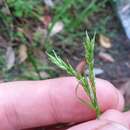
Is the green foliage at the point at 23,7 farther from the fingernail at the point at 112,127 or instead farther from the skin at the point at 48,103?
the fingernail at the point at 112,127

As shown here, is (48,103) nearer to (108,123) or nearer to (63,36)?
(108,123)

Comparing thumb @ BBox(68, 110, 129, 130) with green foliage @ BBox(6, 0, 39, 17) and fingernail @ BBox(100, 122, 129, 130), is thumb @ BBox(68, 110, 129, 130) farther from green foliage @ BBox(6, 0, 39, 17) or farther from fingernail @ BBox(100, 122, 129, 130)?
green foliage @ BBox(6, 0, 39, 17)

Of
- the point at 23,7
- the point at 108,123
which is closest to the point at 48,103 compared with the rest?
the point at 108,123

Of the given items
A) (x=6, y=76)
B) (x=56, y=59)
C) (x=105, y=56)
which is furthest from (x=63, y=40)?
(x=56, y=59)

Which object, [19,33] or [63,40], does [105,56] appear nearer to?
[63,40]

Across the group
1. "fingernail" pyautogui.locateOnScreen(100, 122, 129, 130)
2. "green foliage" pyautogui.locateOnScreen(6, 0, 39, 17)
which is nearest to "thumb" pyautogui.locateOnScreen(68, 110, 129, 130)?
"fingernail" pyautogui.locateOnScreen(100, 122, 129, 130)
